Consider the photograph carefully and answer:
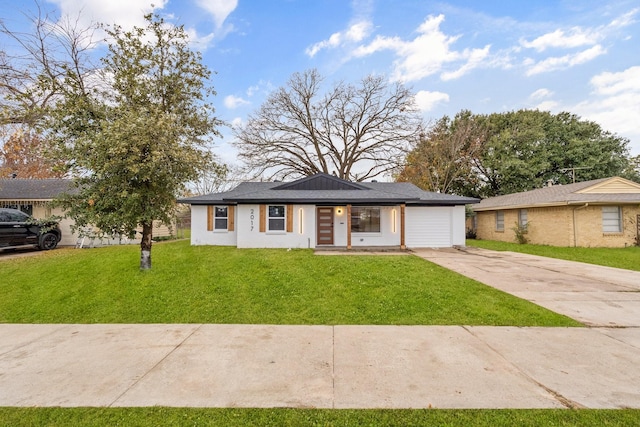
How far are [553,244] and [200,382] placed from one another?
66.0 feet

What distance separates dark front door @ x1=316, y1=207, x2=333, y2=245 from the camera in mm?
14617

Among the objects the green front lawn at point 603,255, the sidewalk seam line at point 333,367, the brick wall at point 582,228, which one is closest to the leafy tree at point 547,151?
the brick wall at point 582,228

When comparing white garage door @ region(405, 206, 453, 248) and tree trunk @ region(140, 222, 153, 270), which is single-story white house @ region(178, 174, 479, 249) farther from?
tree trunk @ region(140, 222, 153, 270)

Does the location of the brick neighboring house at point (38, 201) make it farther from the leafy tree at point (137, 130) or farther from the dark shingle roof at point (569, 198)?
the dark shingle roof at point (569, 198)

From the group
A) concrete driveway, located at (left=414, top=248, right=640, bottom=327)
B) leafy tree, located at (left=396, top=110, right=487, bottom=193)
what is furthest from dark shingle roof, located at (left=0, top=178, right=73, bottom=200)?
leafy tree, located at (left=396, top=110, right=487, bottom=193)

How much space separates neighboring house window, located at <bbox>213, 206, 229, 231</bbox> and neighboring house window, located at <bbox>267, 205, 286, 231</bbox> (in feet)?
8.85

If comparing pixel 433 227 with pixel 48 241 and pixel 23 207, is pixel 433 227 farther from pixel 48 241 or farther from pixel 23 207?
pixel 23 207

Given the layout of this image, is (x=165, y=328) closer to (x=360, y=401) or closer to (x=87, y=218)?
(x=360, y=401)

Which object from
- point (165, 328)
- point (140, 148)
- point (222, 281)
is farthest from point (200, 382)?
point (140, 148)

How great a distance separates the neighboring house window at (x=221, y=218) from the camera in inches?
591

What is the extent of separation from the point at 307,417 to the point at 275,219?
38.2 ft

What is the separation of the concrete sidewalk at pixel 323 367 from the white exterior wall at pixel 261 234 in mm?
8642

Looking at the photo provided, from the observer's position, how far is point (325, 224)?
14.7 m

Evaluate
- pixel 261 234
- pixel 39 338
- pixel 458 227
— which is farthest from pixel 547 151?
pixel 39 338
